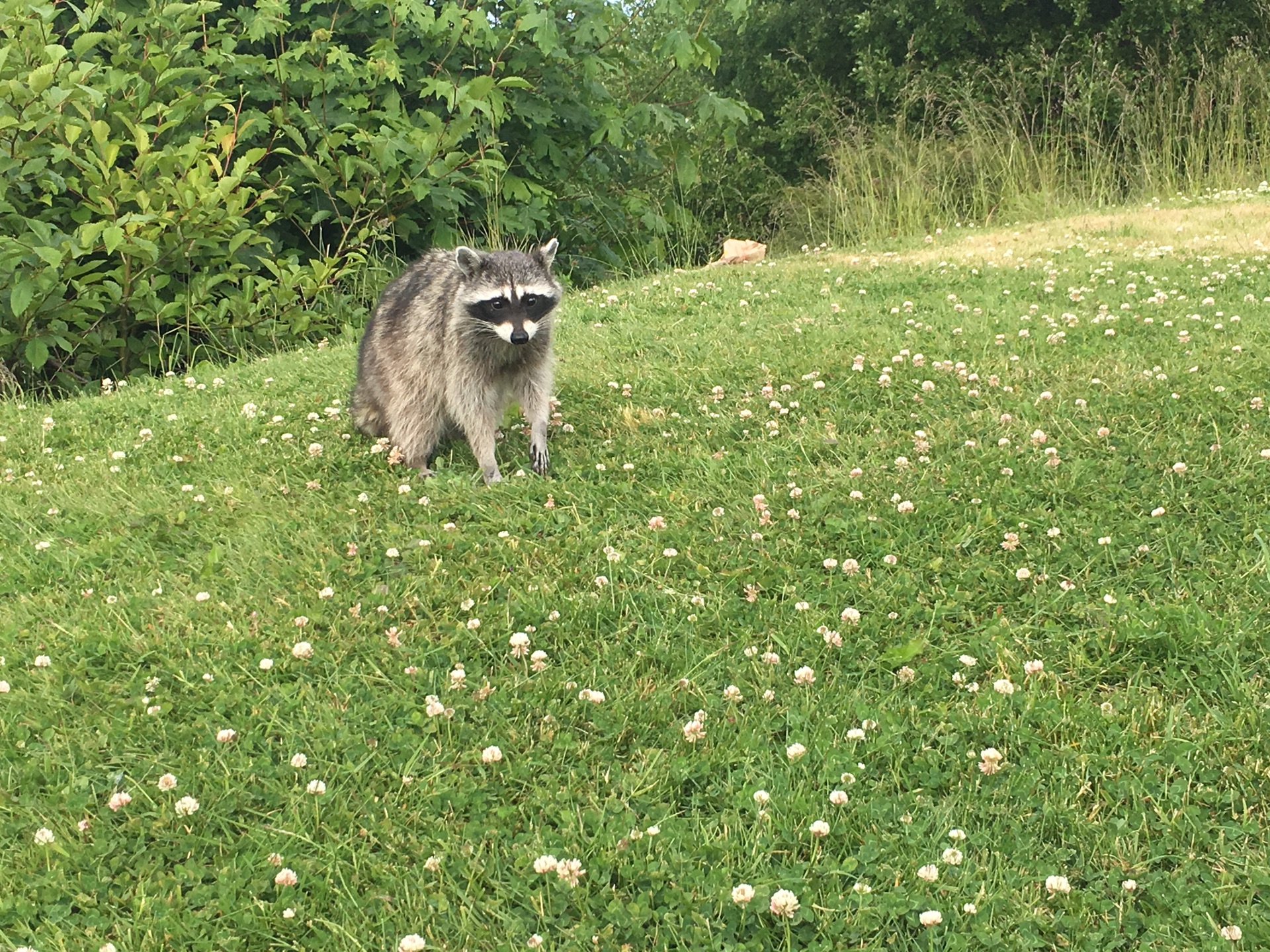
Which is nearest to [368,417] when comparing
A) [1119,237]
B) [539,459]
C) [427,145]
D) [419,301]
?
[419,301]

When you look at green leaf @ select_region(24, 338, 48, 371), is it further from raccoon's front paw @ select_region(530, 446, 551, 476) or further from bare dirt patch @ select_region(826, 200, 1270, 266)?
bare dirt patch @ select_region(826, 200, 1270, 266)

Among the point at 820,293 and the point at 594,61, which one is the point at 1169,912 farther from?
the point at 594,61

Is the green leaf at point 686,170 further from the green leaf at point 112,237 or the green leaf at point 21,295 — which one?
the green leaf at point 21,295

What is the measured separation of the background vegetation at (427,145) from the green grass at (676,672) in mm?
2842

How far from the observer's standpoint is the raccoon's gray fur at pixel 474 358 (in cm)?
578

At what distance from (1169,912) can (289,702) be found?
9.28 feet

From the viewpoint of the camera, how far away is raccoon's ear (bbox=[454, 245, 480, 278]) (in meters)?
5.81

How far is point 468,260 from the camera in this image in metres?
5.86

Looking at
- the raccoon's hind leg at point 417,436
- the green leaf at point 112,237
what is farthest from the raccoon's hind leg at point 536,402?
the green leaf at point 112,237

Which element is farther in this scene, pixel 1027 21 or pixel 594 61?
pixel 1027 21

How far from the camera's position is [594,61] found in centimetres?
1063

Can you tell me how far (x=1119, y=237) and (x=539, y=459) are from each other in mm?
8050

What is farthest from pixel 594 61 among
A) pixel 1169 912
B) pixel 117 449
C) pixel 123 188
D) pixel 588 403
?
pixel 1169 912

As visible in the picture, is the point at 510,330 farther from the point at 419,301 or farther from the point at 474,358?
the point at 419,301
